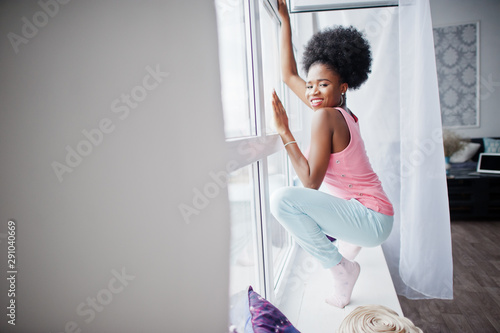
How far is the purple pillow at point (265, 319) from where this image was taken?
65 cm

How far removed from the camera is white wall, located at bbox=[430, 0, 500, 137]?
4.38 meters

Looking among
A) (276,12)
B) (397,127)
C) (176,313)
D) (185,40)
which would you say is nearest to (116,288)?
(176,313)

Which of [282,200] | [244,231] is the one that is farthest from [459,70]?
[244,231]

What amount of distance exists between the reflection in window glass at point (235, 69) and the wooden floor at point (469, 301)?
1.43 metres

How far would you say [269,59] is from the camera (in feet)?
5.59

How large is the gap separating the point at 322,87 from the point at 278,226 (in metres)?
0.76

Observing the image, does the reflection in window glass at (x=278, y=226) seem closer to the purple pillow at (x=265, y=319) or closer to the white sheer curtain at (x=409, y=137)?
the white sheer curtain at (x=409, y=137)

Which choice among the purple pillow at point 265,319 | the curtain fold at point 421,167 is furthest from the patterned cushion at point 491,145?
the purple pillow at point 265,319

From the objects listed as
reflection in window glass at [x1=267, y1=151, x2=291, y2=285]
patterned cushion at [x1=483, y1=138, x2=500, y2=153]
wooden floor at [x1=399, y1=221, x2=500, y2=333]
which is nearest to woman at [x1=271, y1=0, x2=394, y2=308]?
reflection in window glass at [x1=267, y1=151, x2=291, y2=285]

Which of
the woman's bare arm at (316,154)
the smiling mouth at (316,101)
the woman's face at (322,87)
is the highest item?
the woman's face at (322,87)

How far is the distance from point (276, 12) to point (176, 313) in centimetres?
130

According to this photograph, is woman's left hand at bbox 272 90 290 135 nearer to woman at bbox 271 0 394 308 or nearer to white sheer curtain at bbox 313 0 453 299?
woman at bbox 271 0 394 308

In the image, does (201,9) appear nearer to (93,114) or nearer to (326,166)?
(93,114)

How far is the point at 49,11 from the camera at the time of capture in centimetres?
46
